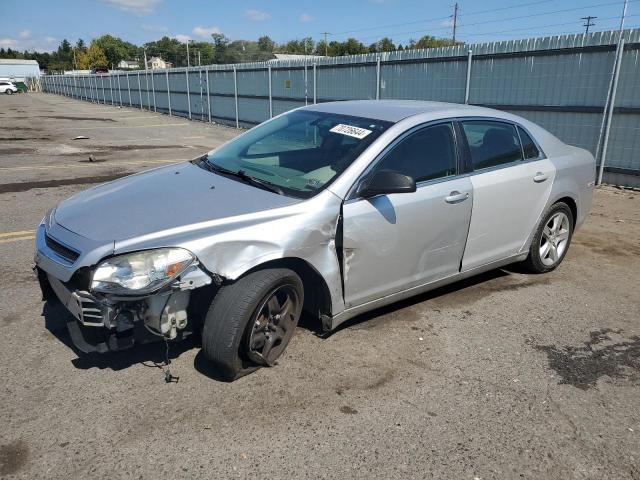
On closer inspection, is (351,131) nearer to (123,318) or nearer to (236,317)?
(236,317)

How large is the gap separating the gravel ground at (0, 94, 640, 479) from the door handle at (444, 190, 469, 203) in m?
0.93

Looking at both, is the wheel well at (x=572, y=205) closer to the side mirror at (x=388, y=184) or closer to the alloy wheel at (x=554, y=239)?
the alloy wheel at (x=554, y=239)

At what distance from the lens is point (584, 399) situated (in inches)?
122

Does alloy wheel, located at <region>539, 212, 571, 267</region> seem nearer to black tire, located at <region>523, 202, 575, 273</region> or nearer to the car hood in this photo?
black tire, located at <region>523, 202, 575, 273</region>

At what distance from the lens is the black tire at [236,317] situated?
293 centimetres

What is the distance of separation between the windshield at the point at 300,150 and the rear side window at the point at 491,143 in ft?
2.70

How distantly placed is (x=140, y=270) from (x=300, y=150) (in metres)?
1.68

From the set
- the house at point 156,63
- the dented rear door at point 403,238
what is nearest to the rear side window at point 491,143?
the dented rear door at point 403,238

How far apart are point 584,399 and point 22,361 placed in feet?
11.3

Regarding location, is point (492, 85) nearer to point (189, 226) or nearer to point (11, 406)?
point (189, 226)

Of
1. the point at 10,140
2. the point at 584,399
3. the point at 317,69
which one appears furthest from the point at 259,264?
the point at 10,140

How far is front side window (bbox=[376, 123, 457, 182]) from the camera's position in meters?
3.68

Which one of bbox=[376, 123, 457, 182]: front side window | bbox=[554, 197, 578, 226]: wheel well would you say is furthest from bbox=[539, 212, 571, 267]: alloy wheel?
bbox=[376, 123, 457, 182]: front side window

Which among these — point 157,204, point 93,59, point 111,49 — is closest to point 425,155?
point 157,204
